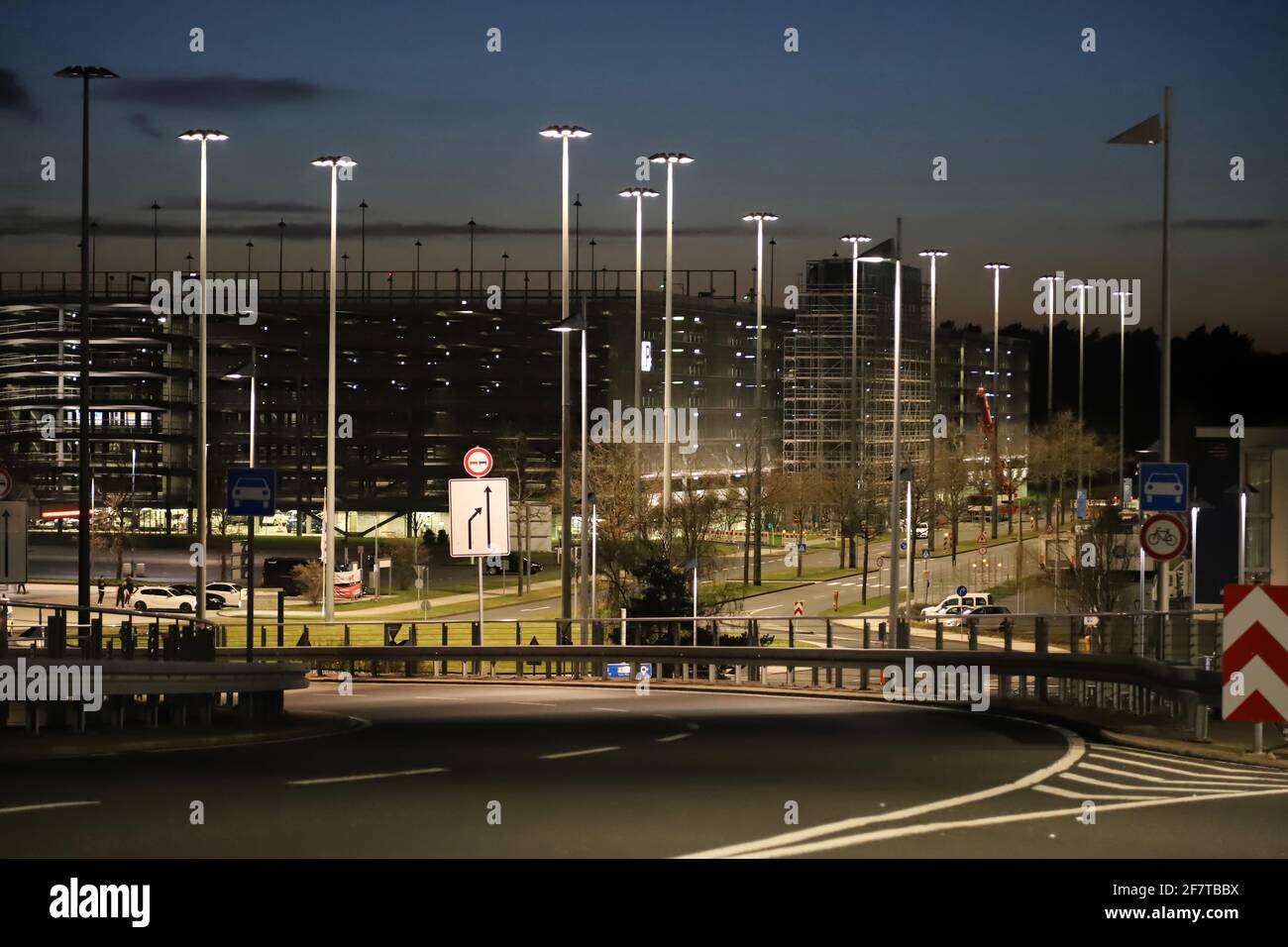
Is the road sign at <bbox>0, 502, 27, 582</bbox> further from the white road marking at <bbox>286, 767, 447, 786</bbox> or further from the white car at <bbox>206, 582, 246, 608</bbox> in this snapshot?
the white car at <bbox>206, 582, 246, 608</bbox>

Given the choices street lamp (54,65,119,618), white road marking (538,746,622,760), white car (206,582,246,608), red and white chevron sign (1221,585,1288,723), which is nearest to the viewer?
red and white chevron sign (1221,585,1288,723)

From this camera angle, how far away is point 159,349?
143750 millimetres

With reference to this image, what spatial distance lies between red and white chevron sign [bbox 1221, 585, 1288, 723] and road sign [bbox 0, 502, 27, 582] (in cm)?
1414

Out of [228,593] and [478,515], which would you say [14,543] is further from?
[228,593]

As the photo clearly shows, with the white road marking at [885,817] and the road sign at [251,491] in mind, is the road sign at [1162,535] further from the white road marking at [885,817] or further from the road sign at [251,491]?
the road sign at [251,491]

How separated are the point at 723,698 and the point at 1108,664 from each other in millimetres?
7617

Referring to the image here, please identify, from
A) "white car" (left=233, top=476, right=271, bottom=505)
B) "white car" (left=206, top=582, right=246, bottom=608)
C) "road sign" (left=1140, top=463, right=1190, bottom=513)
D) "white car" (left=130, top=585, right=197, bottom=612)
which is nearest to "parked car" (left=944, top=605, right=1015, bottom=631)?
"road sign" (left=1140, top=463, right=1190, bottom=513)

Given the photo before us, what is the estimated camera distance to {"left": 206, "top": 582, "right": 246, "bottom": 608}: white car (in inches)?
3479

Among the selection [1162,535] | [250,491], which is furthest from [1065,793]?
[250,491]

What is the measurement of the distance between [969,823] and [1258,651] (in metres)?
4.70

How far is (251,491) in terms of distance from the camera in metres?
26.0

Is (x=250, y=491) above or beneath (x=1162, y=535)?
above

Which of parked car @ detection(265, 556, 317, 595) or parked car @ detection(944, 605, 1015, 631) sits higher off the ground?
parked car @ detection(944, 605, 1015, 631)
